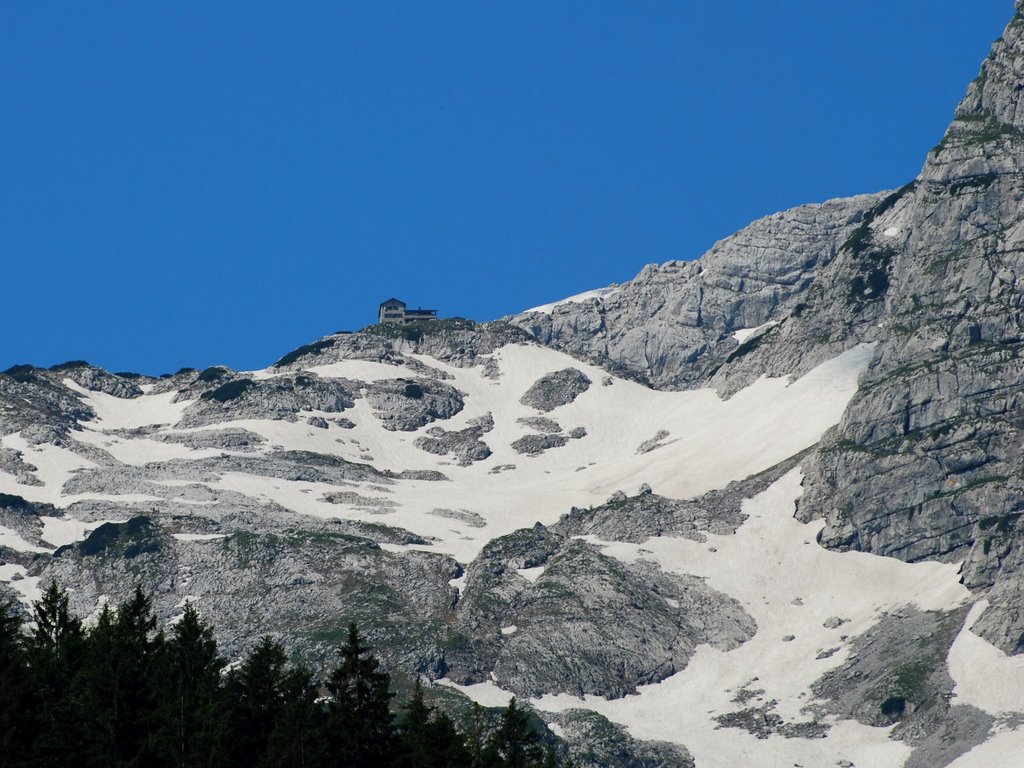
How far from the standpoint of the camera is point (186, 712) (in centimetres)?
11744

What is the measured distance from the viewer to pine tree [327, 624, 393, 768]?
402 ft

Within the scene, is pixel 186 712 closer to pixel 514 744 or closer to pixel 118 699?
pixel 118 699

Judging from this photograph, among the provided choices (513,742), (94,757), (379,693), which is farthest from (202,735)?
(513,742)

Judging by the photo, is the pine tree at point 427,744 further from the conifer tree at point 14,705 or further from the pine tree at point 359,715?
the conifer tree at point 14,705

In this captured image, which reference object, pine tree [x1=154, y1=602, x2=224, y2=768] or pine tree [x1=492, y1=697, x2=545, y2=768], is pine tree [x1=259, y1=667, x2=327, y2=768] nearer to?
pine tree [x1=154, y1=602, x2=224, y2=768]

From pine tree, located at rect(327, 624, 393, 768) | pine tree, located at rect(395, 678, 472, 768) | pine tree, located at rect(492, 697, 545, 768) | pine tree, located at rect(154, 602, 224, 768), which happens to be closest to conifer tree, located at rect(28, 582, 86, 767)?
pine tree, located at rect(154, 602, 224, 768)

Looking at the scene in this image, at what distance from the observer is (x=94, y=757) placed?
377 ft

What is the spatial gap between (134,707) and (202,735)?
7711 mm

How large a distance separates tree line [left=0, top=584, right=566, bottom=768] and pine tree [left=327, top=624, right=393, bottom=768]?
0.28 feet

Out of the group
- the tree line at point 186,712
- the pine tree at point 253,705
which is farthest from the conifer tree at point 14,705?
the pine tree at point 253,705

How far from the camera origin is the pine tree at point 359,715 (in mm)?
122500

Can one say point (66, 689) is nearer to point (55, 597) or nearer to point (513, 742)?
point (55, 597)

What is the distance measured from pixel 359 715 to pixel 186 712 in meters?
12.4

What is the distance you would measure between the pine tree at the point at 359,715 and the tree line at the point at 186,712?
9 centimetres
